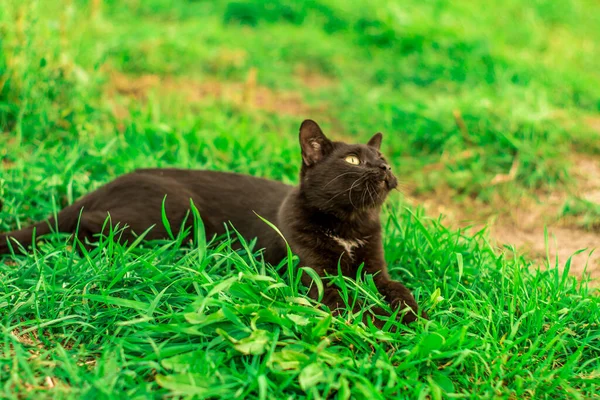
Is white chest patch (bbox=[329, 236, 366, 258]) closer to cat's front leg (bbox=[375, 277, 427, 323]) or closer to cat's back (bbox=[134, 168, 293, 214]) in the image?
cat's front leg (bbox=[375, 277, 427, 323])

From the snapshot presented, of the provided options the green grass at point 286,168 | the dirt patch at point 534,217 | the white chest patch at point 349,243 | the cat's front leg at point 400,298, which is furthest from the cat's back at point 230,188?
the dirt patch at point 534,217

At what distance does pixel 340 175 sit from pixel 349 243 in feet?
1.04

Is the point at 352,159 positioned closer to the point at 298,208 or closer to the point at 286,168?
the point at 298,208

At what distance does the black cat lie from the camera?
2.59m

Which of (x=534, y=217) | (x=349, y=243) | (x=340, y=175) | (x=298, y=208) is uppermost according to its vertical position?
(x=340, y=175)

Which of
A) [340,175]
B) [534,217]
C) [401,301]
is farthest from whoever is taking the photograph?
[534,217]

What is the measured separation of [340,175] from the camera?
103 inches

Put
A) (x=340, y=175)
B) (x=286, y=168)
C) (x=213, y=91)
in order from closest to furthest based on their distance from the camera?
1. (x=340, y=175)
2. (x=286, y=168)
3. (x=213, y=91)

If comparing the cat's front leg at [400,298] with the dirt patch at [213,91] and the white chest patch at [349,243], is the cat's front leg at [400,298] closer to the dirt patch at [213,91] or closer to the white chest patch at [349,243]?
the white chest patch at [349,243]

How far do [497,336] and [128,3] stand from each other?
691 cm

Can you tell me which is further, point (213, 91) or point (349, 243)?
point (213, 91)

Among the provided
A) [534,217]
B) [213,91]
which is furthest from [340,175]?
[213,91]

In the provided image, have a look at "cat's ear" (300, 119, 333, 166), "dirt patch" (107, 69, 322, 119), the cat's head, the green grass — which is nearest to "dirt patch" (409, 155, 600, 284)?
the green grass

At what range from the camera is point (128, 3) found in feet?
25.1
